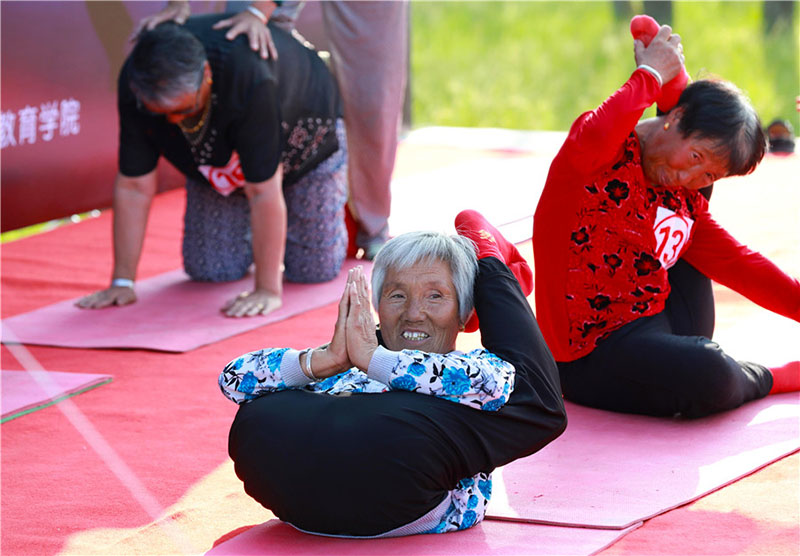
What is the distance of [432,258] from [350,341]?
0.24 meters

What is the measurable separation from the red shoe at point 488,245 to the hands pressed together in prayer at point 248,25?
5.53ft

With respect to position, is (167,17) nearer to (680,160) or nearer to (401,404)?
(680,160)

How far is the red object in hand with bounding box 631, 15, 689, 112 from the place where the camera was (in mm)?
2576

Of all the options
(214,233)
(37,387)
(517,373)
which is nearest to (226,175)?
(214,233)

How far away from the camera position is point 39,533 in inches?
86.7

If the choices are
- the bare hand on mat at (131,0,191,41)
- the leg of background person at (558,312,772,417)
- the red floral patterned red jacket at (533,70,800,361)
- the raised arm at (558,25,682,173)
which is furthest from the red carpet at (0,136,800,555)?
the bare hand on mat at (131,0,191,41)

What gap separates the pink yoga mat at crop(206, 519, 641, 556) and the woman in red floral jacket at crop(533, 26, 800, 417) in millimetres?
637

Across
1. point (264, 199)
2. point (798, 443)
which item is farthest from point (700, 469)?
point (264, 199)

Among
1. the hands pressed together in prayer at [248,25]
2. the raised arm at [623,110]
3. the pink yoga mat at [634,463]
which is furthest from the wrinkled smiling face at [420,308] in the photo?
the hands pressed together in prayer at [248,25]

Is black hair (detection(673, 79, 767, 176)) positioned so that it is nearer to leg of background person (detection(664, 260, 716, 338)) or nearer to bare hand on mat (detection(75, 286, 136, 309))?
leg of background person (detection(664, 260, 716, 338))

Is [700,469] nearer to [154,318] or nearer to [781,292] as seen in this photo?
[781,292]

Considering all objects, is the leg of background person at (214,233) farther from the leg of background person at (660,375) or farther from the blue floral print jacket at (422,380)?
the blue floral print jacket at (422,380)

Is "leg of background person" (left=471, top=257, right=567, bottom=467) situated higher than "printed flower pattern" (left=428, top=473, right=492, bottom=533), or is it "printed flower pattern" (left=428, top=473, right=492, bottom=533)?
"leg of background person" (left=471, top=257, right=567, bottom=467)

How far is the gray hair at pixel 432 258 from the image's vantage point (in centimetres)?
210
